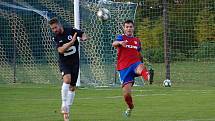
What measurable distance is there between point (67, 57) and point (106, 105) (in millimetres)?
3519

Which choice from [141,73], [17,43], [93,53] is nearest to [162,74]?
[93,53]

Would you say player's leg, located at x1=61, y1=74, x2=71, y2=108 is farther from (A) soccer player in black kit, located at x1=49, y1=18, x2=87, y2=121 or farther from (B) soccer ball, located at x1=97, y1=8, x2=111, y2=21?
(B) soccer ball, located at x1=97, y1=8, x2=111, y2=21

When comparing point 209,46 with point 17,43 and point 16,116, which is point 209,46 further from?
point 16,116

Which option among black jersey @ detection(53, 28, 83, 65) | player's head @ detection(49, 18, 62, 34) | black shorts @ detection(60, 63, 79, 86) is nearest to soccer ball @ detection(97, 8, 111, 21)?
black jersey @ detection(53, 28, 83, 65)

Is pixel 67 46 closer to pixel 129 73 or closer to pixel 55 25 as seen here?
pixel 55 25

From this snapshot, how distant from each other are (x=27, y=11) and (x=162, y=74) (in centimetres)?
670

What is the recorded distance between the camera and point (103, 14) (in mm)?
23625

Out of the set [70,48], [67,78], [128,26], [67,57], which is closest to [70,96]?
[67,78]

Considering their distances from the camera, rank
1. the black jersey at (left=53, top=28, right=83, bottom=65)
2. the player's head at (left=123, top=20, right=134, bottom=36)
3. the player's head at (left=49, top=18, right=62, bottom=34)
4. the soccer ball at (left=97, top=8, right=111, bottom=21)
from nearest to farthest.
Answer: the player's head at (left=49, top=18, right=62, bottom=34) < the black jersey at (left=53, top=28, right=83, bottom=65) < the player's head at (left=123, top=20, right=134, bottom=36) < the soccer ball at (left=97, top=8, right=111, bottom=21)

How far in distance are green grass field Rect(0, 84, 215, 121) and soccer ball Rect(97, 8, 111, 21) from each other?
2997 mm

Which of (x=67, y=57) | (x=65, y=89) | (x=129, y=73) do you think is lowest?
(x=65, y=89)

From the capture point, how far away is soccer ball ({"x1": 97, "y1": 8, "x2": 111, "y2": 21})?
920 inches

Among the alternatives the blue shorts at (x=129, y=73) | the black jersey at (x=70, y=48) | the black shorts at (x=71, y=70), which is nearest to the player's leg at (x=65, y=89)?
the black shorts at (x=71, y=70)

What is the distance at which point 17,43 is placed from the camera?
26.5m
